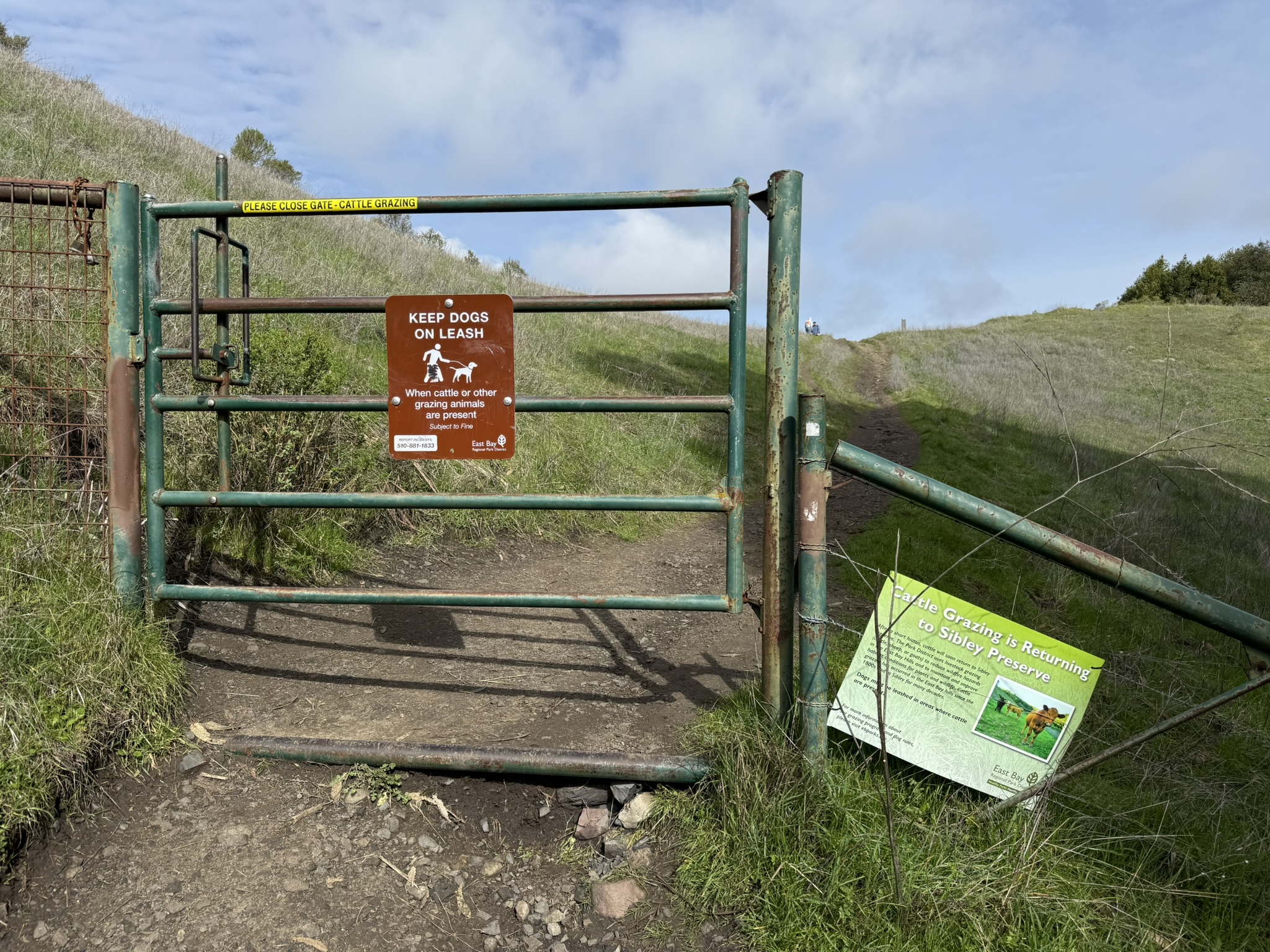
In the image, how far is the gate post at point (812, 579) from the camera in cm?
231

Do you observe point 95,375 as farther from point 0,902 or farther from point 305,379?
point 0,902

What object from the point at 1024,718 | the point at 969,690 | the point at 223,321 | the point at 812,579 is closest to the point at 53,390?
the point at 223,321

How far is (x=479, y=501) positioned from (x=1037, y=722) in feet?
5.89

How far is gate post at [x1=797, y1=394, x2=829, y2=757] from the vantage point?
2314mm

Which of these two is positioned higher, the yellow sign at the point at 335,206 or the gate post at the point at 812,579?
the yellow sign at the point at 335,206

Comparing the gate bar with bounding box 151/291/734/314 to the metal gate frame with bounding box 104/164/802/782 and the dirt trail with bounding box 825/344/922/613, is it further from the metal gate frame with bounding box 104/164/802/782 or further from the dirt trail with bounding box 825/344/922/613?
the dirt trail with bounding box 825/344/922/613

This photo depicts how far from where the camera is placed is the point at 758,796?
2283 mm

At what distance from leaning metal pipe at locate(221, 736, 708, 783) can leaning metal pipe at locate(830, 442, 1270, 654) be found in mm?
1072

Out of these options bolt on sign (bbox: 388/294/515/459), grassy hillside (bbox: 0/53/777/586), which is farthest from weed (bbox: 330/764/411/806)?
grassy hillside (bbox: 0/53/777/586)

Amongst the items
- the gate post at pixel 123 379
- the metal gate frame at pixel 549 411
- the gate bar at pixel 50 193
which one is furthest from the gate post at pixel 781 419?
the gate bar at pixel 50 193

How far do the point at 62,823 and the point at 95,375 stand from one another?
3406 mm

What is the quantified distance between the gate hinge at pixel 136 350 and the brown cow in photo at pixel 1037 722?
3.23m

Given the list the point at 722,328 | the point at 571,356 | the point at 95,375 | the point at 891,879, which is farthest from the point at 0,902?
the point at 722,328

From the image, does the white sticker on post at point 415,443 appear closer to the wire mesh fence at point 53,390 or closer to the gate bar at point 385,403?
the gate bar at point 385,403
